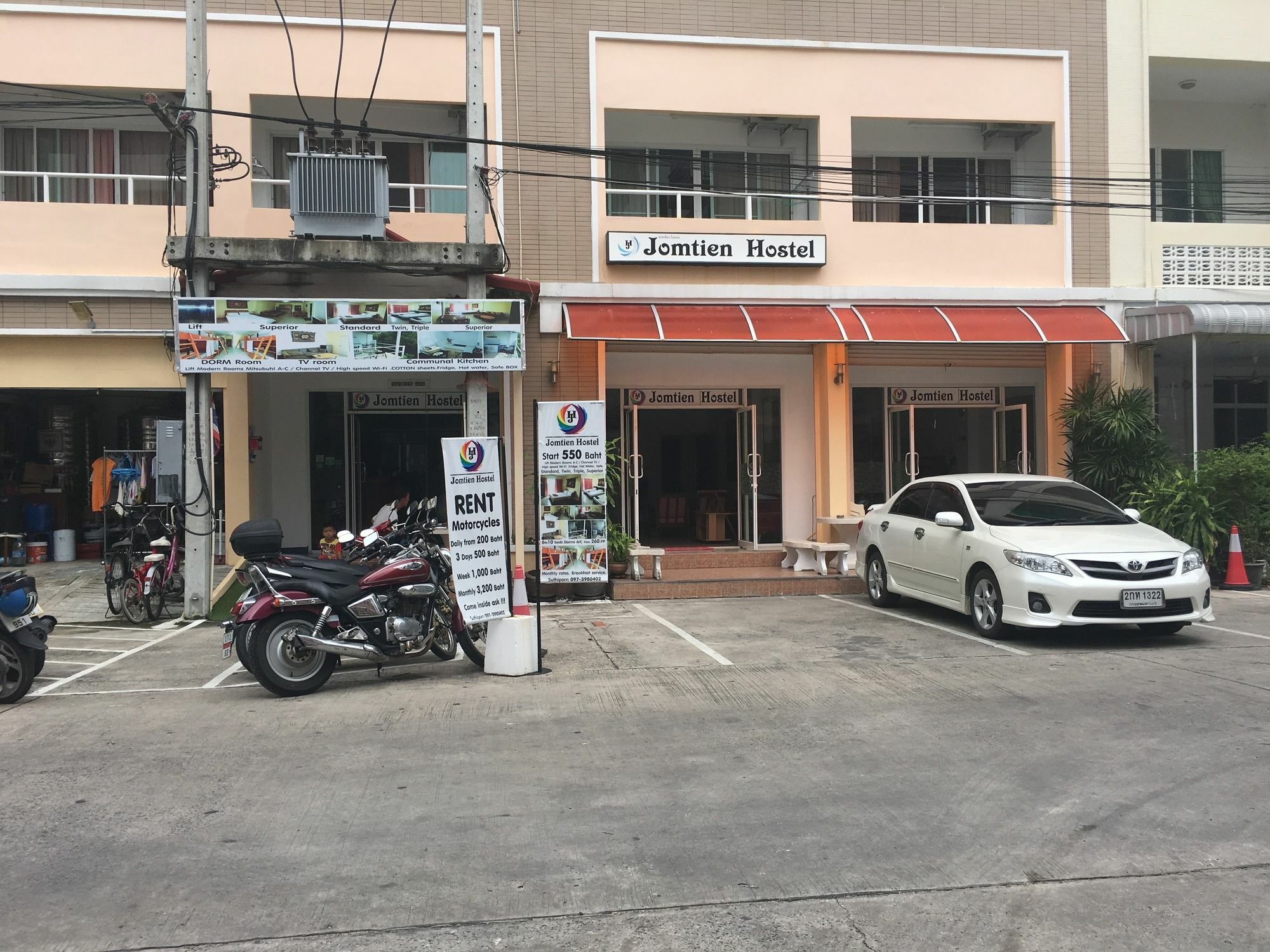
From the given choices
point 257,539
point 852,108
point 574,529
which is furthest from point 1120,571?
point 852,108

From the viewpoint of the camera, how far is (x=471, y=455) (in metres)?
9.15

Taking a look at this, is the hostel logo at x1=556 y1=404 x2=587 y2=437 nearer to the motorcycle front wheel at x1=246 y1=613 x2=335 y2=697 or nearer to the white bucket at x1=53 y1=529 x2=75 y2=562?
the motorcycle front wheel at x1=246 y1=613 x2=335 y2=697

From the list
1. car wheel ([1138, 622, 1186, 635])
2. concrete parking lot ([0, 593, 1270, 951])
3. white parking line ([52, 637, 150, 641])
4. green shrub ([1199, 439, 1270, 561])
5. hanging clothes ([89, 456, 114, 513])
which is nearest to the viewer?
concrete parking lot ([0, 593, 1270, 951])

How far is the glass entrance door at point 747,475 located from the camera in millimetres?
16562

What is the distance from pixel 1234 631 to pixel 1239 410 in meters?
11.0

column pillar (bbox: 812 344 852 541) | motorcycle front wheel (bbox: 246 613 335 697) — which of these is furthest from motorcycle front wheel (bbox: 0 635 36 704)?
column pillar (bbox: 812 344 852 541)

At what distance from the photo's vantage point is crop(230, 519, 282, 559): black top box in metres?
8.33

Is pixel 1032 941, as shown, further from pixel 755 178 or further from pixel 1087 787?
pixel 755 178

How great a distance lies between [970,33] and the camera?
52.5 ft

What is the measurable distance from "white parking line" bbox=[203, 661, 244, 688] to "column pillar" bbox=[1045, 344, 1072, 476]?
479 inches

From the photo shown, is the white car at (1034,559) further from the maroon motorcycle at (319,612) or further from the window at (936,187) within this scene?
the window at (936,187)

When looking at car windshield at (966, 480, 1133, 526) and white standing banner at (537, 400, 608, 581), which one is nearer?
car windshield at (966, 480, 1133, 526)

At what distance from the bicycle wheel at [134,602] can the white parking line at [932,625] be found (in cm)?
823

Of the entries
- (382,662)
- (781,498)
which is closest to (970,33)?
(781,498)
